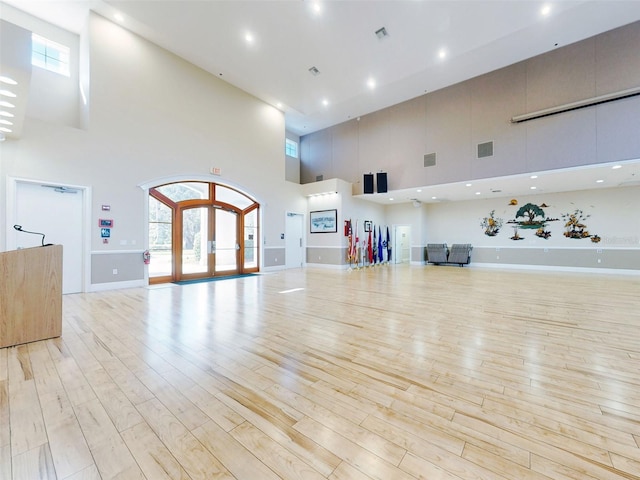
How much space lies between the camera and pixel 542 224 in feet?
33.1

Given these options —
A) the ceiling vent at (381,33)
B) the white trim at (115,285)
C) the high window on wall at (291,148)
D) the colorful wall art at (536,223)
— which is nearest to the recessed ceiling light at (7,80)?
the white trim at (115,285)

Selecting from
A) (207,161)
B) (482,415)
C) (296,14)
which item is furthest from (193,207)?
(482,415)

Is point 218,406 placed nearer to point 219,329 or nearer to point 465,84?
point 219,329

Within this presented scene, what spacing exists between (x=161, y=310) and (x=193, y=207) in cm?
435

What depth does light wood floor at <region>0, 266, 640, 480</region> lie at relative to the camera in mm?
1328

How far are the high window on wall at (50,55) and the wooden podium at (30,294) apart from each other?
248 inches

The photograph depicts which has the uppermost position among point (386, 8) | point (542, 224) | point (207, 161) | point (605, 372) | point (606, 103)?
point (386, 8)

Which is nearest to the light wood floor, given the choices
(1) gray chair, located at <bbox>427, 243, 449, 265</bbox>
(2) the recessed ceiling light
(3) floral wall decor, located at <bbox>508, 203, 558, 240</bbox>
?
(2) the recessed ceiling light

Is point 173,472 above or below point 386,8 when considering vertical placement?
below

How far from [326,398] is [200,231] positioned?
747cm

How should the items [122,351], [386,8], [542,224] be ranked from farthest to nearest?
[542,224]
[386,8]
[122,351]

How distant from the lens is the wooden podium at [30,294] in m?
2.78

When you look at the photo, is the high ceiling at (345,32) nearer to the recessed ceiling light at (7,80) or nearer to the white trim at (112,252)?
the recessed ceiling light at (7,80)

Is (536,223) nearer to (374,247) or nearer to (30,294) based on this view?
(374,247)
